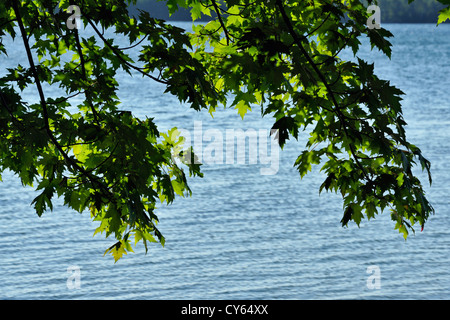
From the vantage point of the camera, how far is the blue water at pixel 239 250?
9.73 meters

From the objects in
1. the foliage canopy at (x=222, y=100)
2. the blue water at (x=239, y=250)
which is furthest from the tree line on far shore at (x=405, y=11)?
the foliage canopy at (x=222, y=100)

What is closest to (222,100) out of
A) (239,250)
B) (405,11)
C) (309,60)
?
(309,60)

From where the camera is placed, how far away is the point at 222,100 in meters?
6.03

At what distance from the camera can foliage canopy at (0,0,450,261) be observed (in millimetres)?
4582

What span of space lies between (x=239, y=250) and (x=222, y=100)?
5322mm

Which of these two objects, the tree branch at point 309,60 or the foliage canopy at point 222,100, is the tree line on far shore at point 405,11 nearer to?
the foliage canopy at point 222,100

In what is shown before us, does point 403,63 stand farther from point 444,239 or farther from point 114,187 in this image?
point 114,187

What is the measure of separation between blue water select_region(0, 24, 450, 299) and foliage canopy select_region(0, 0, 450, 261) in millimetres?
3954

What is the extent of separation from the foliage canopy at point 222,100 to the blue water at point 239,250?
395 cm

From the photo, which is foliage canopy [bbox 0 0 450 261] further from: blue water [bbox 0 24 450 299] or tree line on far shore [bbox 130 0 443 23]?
tree line on far shore [bbox 130 0 443 23]

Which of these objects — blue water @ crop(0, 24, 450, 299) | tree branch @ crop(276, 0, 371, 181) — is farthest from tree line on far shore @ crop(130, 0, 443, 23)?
tree branch @ crop(276, 0, 371, 181)

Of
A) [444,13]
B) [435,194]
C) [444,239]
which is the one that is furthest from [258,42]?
[435,194]

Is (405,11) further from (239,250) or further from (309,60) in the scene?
(309,60)
